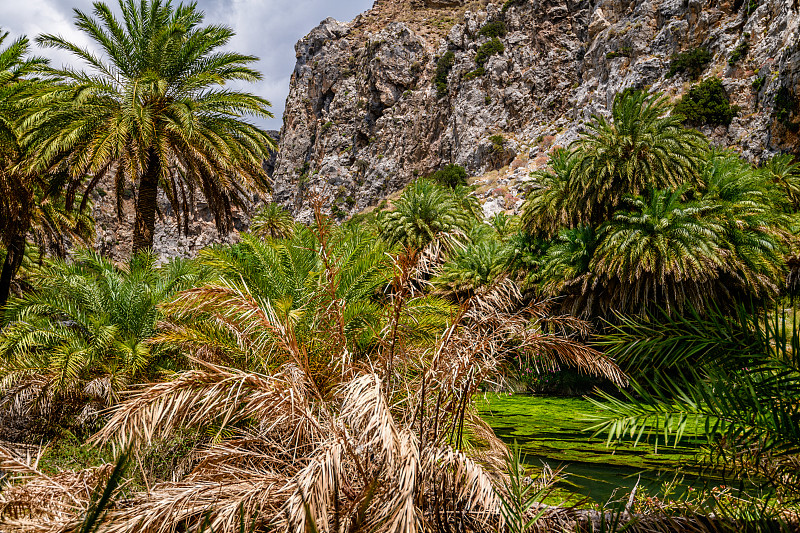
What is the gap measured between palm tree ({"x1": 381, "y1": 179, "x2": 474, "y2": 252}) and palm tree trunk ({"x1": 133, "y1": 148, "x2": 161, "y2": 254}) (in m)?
15.6

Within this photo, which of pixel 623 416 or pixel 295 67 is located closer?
pixel 623 416

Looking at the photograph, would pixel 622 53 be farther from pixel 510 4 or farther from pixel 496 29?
pixel 510 4

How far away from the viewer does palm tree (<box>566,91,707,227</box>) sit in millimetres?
18781

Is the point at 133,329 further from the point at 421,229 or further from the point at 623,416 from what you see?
the point at 421,229

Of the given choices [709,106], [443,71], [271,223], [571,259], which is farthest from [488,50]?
[571,259]

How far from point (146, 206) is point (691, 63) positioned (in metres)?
47.0

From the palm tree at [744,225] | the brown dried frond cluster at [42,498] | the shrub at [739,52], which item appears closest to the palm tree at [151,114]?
the brown dried frond cluster at [42,498]

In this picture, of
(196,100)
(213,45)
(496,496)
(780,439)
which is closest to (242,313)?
(496,496)

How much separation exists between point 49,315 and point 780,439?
39.5 feet

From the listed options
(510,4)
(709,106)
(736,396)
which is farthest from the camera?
(510,4)

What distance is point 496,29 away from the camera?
6462 cm

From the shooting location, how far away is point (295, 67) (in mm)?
94625

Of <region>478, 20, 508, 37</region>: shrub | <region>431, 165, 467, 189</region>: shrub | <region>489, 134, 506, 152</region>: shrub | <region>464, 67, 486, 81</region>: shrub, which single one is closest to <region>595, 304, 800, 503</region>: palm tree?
<region>431, 165, 467, 189</region>: shrub

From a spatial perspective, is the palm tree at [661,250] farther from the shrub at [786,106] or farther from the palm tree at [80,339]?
the shrub at [786,106]
